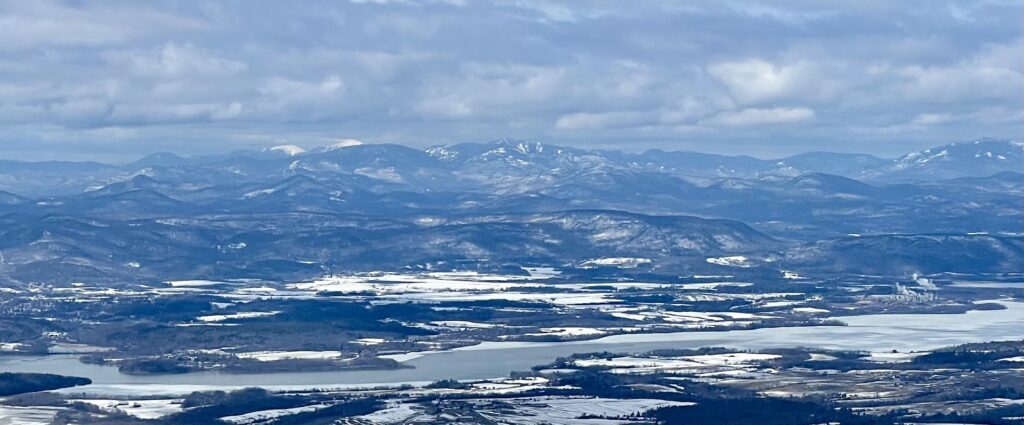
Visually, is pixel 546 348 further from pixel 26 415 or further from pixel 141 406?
pixel 26 415

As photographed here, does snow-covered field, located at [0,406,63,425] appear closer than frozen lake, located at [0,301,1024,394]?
Yes

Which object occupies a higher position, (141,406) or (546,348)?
(546,348)

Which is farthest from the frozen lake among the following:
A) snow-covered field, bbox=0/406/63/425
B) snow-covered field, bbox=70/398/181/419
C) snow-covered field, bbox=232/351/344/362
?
snow-covered field, bbox=0/406/63/425

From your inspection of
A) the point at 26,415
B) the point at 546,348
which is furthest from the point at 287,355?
the point at 26,415

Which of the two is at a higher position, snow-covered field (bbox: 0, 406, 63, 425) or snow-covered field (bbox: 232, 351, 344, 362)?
snow-covered field (bbox: 232, 351, 344, 362)

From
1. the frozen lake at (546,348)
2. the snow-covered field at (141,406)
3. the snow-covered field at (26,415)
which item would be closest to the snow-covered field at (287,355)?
the frozen lake at (546,348)

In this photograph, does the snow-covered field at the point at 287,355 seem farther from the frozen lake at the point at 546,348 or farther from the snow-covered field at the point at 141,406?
A: the snow-covered field at the point at 141,406

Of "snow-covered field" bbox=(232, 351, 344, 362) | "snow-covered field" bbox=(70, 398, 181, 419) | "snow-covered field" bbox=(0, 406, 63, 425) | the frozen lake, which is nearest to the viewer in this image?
"snow-covered field" bbox=(0, 406, 63, 425)

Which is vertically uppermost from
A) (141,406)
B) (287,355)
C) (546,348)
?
(546,348)

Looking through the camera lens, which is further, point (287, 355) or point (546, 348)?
point (546, 348)

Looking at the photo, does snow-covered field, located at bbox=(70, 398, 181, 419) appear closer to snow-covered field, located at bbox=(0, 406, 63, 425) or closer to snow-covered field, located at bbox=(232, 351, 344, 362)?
snow-covered field, located at bbox=(0, 406, 63, 425)

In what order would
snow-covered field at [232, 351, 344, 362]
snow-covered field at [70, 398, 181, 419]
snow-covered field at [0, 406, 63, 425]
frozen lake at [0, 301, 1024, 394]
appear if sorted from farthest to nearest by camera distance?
1. snow-covered field at [232, 351, 344, 362]
2. frozen lake at [0, 301, 1024, 394]
3. snow-covered field at [70, 398, 181, 419]
4. snow-covered field at [0, 406, 63, 425]
